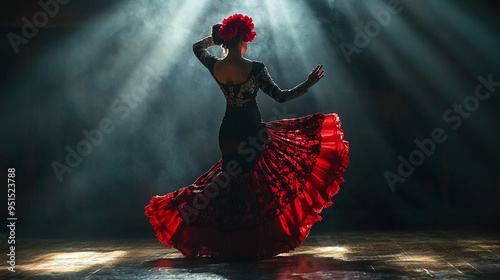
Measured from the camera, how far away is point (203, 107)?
24.6 ft

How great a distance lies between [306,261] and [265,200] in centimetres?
50

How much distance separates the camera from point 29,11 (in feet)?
22.4

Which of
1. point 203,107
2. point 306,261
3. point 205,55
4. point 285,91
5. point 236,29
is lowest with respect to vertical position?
point 306,261

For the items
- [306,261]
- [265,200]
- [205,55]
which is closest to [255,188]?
[265,200]

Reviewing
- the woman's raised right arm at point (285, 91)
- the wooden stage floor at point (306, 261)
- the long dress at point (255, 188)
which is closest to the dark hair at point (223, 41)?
the long dress at point (255, 188)

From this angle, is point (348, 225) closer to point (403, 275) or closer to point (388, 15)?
point (388, 15)

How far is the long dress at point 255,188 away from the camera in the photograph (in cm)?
380

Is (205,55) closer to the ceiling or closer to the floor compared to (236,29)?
closer to the floor

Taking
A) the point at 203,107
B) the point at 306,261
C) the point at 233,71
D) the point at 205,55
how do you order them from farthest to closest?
1. the point at 203,107
2. the point at 205,55
3. the point at 233,71
4. the point at 306,261

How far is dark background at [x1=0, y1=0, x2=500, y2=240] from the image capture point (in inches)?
275

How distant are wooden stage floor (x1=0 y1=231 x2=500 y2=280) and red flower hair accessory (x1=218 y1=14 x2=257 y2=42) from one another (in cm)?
156

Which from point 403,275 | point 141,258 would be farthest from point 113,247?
point 403,275

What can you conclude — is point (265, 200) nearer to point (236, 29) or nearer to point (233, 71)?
point (233, 71)

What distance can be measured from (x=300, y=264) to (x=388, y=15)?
13.8ft
